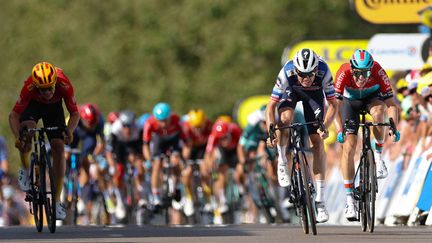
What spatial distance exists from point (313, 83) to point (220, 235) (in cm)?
191

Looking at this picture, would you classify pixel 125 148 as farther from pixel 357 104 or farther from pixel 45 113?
pixel 357 104

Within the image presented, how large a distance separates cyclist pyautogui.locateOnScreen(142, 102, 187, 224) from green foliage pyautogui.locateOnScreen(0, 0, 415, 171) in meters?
25.5

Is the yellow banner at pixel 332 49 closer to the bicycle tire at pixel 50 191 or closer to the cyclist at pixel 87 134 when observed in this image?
the cyclist at pixel 87 134

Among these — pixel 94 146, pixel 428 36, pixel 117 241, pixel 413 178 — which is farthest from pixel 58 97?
pixel 428 36

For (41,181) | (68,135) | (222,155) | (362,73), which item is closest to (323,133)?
(362,73)

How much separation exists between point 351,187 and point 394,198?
473 cm

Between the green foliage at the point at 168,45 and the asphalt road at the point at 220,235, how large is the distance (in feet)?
110

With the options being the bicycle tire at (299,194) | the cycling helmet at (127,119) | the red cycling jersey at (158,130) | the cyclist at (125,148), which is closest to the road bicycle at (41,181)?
the bicycle tire at (299,194)

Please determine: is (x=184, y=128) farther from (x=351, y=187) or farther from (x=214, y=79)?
(x=214, y=79)

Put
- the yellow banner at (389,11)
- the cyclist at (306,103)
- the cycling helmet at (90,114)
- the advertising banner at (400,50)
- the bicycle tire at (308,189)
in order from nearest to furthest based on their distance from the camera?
1. the bicycle tire at (308,189)
2. the cyclist at (306,103)
3. the cycling helmet at (90,114)
4. the advertising banner at (400,50)
5. the yellow banner at (389,11)

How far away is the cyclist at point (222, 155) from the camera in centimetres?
3056

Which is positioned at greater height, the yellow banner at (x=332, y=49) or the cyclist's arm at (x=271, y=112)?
the yellow banner at (x=332, y=49)

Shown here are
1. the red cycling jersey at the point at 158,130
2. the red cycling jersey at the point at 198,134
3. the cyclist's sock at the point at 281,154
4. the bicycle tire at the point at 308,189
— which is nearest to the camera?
the bicycle tire at the point at 308,189

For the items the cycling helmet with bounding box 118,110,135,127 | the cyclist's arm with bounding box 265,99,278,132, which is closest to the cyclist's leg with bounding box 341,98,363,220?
the cyclist's arm with bounding box 265,99,278,132
